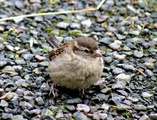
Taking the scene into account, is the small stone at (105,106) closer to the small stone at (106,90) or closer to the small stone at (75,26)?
the small stone at (106,90)

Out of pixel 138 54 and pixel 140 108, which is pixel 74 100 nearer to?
pixel 140 108

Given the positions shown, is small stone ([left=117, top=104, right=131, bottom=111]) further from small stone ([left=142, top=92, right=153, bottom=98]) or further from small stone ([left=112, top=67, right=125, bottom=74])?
small stone ([left=112, top=67, right=125, bottom=74])

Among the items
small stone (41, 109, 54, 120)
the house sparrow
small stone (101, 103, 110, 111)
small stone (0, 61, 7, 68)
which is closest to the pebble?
small stone (101, 103, 110, 111)

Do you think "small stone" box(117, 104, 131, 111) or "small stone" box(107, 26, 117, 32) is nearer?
"small stone" box(117, 104, 131, 111)

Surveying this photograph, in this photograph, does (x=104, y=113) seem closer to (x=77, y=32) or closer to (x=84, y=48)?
(x=84, y=48)

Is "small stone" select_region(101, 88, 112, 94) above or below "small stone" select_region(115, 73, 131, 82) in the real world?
below

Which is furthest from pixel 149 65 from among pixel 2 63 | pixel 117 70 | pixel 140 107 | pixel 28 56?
pixel 2 63

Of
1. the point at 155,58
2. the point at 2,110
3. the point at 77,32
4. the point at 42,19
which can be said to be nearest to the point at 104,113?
the point at 2,110
